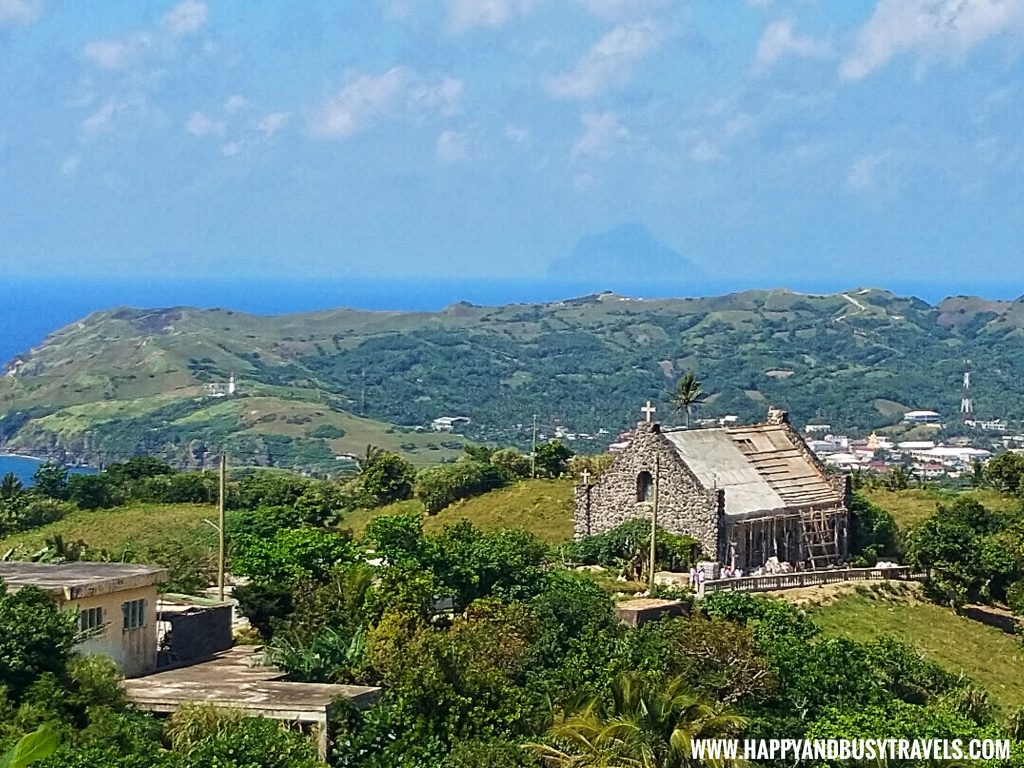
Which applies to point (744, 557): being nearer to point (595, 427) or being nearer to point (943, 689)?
point (943, 689)

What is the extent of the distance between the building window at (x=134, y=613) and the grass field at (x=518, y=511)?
19.8 meters

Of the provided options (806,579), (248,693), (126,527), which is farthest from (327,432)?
(248,693)

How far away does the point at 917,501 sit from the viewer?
5241cm

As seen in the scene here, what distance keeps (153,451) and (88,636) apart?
14332 cm

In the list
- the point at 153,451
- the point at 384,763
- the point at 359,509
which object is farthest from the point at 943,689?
the point at 153,451

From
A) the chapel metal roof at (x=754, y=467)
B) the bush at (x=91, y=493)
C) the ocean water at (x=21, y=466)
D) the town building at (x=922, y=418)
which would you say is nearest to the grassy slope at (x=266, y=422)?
the ocean water at (x=21, y=466)

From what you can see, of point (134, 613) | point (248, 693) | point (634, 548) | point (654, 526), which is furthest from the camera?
point (634, 548)

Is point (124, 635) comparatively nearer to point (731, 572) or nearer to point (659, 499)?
point (731, 572)

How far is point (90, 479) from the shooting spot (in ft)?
184

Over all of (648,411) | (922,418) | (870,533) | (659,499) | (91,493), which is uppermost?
(922,418)

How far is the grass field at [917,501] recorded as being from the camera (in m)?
49.8

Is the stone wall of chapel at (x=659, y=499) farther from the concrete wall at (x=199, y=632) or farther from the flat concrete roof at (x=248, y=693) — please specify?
the flat concrete roof at (x=248, y=693)

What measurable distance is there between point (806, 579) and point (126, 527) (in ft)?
75.4

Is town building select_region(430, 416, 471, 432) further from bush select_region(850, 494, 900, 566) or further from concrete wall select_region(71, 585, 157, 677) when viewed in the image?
concrete wall select_region(71, 585, 157, 677)
